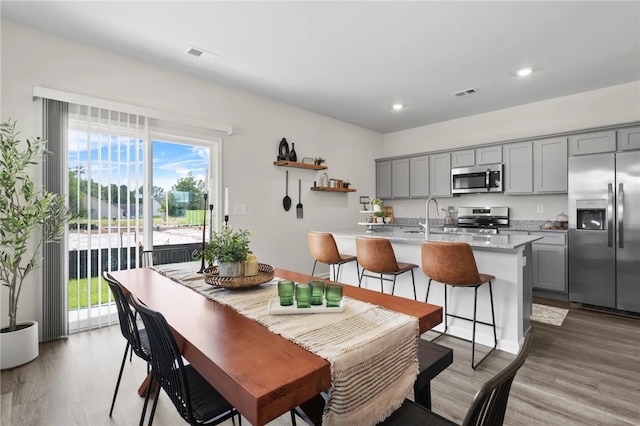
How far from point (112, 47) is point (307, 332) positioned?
Result: 339 cm

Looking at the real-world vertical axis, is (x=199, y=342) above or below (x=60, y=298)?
above

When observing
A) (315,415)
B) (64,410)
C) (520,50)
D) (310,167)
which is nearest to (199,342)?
(315,415)

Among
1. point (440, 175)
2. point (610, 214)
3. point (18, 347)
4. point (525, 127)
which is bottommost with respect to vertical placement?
point (18, 347)

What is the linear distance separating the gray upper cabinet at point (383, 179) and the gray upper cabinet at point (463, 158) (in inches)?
48.7

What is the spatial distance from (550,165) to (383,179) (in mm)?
2674

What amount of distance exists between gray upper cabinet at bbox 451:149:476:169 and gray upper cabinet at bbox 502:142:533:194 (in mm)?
447

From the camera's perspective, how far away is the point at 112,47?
119 inches

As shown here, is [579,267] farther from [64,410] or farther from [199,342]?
[64,410]

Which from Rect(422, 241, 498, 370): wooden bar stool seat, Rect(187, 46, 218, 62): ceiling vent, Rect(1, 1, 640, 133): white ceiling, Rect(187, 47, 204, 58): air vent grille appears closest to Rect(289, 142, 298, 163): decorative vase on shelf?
Rect(1, 1, 640, 133): white ceiling

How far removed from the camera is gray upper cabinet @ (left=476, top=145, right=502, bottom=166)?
475cm

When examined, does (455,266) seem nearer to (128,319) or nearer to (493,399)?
(493,399)

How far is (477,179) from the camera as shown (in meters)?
4.91

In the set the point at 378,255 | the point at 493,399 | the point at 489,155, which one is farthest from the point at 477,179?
the point at 493,399

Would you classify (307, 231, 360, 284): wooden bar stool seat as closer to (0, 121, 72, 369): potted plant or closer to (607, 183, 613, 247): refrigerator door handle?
(0, 121, 72, 369): potted plant
